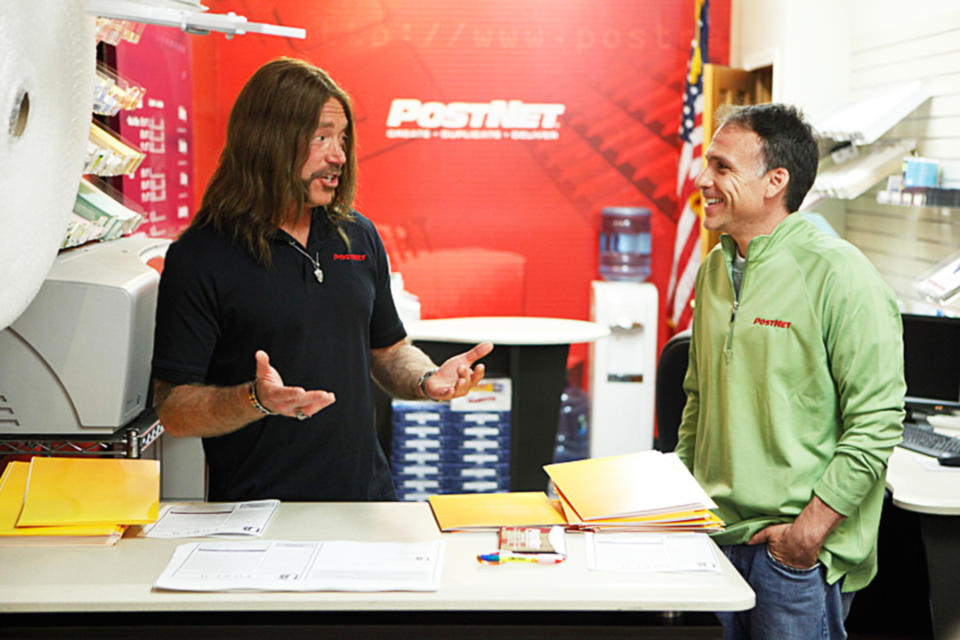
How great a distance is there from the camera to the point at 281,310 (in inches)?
88.8

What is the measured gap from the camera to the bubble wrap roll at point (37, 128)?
60.4 inches

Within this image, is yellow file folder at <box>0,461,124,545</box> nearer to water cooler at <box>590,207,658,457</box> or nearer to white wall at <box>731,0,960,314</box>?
white wall at <box>731,0,960,314</box>

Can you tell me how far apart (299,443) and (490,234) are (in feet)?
13.2

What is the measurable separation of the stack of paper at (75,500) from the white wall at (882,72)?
9.53 ft

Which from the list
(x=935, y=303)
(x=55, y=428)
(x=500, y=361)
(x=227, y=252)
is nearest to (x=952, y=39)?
(x=935, y=303)

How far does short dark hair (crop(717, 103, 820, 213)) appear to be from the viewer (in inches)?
88.6

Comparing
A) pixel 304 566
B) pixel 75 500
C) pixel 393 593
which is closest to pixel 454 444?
pixel 75 500

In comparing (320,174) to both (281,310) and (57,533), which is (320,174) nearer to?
(281,310)

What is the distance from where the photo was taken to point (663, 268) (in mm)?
6277

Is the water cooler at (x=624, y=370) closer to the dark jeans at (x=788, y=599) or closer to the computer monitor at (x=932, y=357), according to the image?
the computer monitor at (x=932, y=357)

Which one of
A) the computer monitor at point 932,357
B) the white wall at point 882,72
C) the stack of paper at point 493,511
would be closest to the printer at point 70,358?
the stack of paper at point 493,511

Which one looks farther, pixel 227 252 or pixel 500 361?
pixel 500 361

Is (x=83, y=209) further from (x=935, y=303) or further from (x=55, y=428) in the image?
(x=935, y=303)

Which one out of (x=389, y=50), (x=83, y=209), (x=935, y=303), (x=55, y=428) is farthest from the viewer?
(x=389, y=50)
